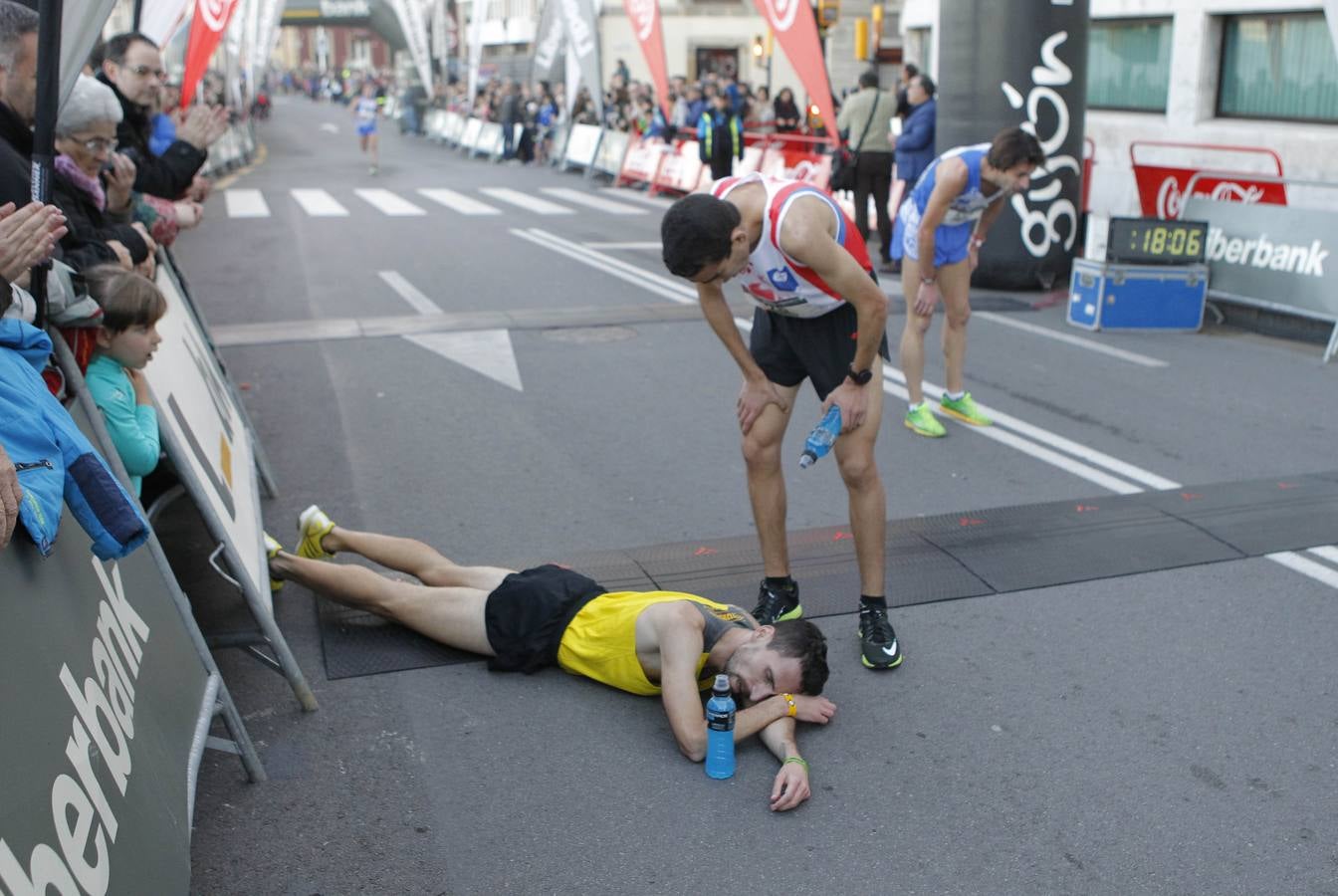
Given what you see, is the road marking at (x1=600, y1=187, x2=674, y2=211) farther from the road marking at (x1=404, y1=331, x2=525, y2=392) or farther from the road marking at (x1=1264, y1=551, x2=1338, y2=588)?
the road marking at (x1=1264, y1=551, x2=1338, y2=588)

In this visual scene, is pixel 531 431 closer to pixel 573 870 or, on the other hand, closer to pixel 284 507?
pixel 284 507

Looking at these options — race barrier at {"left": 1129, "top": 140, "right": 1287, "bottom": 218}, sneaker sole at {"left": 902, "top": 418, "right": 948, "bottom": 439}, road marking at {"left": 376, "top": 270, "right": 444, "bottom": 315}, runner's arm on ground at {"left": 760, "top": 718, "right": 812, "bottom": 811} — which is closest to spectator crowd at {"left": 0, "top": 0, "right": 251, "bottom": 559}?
runner's arm on ground at {"left": 760, "top": 718, "right": 812, "bottom": 811}

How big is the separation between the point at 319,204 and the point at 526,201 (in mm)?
3471

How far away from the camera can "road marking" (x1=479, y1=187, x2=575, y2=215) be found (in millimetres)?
19594

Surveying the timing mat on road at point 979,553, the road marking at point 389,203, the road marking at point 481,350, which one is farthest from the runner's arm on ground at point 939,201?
the road marking at point 389,203

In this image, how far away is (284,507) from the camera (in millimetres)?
5969

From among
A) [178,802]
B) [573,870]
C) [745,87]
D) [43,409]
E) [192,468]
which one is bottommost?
[573,870]

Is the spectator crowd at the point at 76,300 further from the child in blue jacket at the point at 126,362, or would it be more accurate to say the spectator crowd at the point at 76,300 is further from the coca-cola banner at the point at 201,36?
the coca-cola banner at the point at 201,36

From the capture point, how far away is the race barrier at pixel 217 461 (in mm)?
3873

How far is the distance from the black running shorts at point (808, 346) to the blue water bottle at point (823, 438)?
19 centimetres

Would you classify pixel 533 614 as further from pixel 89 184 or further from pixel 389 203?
pixel 389 203

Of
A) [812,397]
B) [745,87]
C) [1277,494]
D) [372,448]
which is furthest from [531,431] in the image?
[745,87]

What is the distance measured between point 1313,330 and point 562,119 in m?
21.5

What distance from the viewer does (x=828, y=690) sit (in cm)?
424
